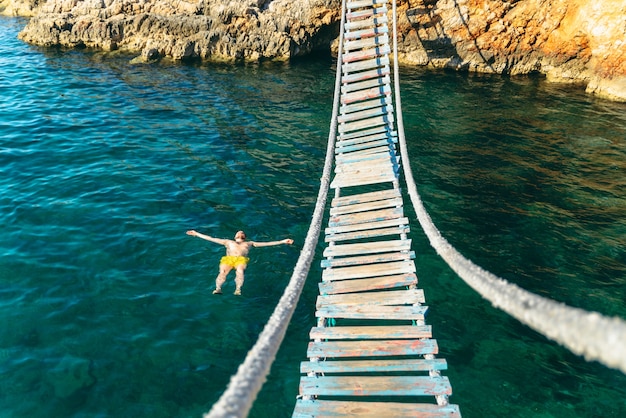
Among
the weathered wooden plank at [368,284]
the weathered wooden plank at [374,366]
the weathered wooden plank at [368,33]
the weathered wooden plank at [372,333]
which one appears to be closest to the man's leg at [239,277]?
the weathered wooden plank at [368,284]

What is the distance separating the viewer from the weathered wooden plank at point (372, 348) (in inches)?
Result: 233

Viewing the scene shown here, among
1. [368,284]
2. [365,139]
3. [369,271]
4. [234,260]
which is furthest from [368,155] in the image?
[368,284]

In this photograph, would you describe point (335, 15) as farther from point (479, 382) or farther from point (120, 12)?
point (479, 382)

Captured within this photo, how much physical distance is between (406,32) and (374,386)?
68.5 ft

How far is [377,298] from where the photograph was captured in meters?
6.86

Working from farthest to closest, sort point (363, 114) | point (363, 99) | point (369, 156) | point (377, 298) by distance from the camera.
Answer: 1. point (363, 99)
2. point (363, 114)
3. point (369, 156)
4. point (377, 298)

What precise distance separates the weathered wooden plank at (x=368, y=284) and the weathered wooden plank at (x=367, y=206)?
2116 mm

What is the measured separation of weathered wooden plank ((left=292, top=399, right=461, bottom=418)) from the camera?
516cm

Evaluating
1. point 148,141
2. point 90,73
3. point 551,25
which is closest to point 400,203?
point 148,141

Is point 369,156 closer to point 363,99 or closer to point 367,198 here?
point 367,198

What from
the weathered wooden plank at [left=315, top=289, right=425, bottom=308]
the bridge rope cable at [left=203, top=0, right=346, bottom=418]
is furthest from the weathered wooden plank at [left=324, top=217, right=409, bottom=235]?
the bridge rope cable at [left=203, top=0, right=346, bottom=418]

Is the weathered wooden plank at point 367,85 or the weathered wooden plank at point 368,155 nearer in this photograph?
the weathered wooden plank at point 368,155

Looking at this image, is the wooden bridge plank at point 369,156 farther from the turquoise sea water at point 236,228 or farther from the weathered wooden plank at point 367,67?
the weathered wooden plank at point 367,67

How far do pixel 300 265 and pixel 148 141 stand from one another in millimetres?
12033
